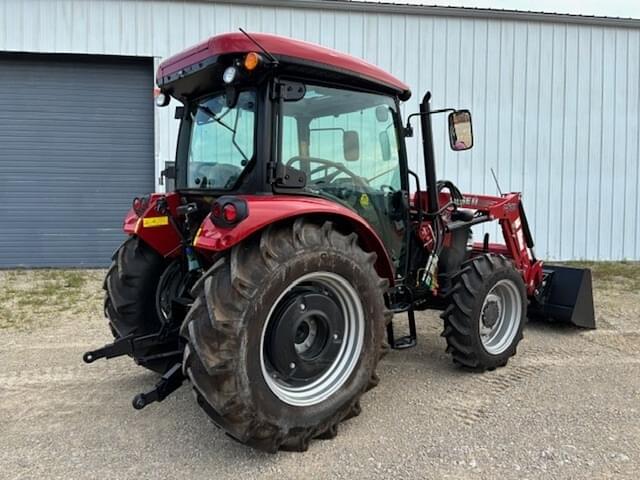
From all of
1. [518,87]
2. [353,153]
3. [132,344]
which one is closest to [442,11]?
[518,87]

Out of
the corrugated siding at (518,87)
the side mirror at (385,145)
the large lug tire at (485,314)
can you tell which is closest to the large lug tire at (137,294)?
the side mirror at (385,145)

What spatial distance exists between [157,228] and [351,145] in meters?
1.42

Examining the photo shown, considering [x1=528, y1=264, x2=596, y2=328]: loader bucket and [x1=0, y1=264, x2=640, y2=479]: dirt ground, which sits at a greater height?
[x1=528, y1=264, x2=596, y2=328]: loader bucket

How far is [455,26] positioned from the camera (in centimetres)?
962

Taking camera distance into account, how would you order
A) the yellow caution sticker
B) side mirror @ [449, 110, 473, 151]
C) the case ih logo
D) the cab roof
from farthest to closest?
1. the case ih logo
2. side mirror @ [449, 110, 473, 151]
3. the yellow caution sticker
4. the cab roof

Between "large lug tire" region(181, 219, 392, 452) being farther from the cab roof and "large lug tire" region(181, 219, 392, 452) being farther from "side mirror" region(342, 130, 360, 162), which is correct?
the cab roof

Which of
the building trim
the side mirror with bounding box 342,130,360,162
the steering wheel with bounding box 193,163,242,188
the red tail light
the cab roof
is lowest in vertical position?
the red tail light

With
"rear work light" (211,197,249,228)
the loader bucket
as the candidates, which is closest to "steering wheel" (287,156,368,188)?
"rear work light" (211,197,249,228)

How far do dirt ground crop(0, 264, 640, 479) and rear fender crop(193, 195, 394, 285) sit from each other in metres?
1.12

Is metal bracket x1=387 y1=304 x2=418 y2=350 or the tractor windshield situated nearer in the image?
the tractor windshield

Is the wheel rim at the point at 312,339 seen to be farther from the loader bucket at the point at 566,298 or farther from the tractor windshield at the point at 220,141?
the loader bucket at the point at 566,298

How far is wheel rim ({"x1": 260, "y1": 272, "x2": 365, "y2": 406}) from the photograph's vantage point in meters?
2.89

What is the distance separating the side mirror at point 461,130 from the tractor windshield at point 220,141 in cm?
167

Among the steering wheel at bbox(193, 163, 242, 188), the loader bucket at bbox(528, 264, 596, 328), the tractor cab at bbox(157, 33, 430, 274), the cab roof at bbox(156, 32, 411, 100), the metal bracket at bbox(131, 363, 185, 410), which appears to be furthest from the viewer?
the loader bucket at bbox(528, 264, 596, 328)
